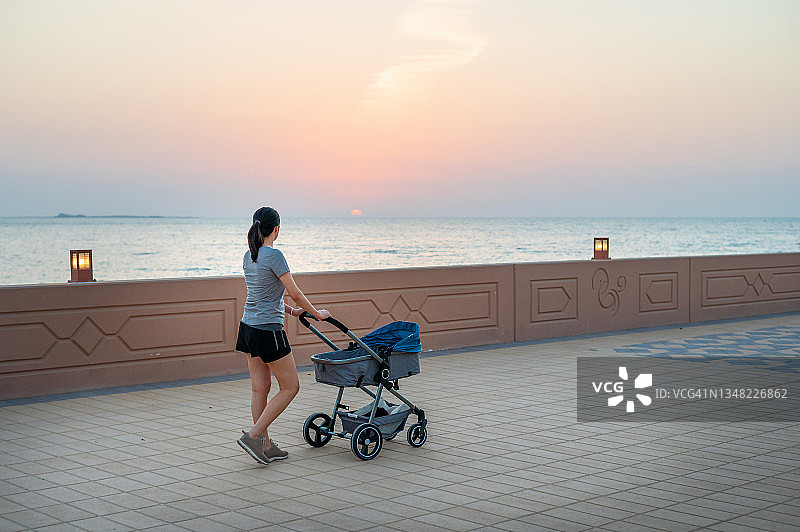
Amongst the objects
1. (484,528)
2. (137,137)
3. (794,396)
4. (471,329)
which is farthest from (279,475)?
(137,137)

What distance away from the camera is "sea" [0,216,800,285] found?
67375 mm

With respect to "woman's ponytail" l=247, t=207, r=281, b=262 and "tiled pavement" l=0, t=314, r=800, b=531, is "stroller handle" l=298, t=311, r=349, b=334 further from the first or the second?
"tiled pavement" l=0, t=314, r=800, b=531

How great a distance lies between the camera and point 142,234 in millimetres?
86875

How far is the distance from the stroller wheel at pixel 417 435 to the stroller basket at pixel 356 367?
1.40 feet

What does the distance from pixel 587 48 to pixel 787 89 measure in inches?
352

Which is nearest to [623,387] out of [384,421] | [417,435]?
[417,435]

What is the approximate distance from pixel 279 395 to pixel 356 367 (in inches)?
23.4

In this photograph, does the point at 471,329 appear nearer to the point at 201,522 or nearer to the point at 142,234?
the point at 201,522

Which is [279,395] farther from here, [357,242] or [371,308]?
[357,242]

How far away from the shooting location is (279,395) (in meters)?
6.52

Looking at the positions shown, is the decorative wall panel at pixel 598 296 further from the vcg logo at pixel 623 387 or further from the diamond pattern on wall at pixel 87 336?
the diamond pattern on wall at pixel 87 336

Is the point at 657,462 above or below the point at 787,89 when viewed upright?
below

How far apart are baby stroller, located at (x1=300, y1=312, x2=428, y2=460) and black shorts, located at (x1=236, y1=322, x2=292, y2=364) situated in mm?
250

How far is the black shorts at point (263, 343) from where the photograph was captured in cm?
636
